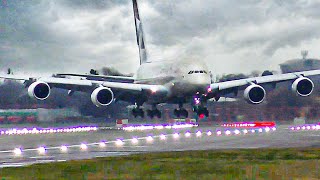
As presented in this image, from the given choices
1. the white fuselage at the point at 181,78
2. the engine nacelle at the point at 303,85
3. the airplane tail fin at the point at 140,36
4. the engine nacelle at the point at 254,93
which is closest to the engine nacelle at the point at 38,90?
the white fuselage at the point at 181,78

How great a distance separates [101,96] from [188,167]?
153 ft

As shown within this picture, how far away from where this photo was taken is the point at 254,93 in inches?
2793

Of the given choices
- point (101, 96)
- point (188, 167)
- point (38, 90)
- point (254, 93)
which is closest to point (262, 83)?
point (254, 93)

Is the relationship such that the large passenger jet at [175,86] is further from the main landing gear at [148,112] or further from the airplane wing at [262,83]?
the main landing gear at [148,112]

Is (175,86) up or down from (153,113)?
up

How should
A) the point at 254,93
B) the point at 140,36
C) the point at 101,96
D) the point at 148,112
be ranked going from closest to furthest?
1. the point at 101,96
2. the point at 254,93
3. the point at 148,112
4. the point at 140,36

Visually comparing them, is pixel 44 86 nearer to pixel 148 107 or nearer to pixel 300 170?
pixel 148 107

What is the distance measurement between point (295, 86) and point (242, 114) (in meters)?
18.0

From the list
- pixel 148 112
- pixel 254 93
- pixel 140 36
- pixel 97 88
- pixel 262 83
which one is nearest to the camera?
pixel 97 88

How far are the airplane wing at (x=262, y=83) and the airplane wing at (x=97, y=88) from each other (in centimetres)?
639

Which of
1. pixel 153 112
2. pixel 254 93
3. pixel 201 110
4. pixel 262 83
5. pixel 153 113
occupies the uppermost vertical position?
pixel 262 83

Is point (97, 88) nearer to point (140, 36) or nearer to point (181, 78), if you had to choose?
point (181, 78)

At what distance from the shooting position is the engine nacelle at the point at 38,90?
6838 centimetres

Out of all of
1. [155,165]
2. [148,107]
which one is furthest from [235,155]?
[148,107]
